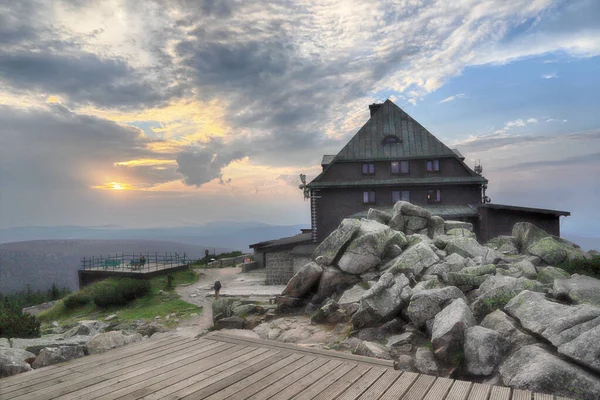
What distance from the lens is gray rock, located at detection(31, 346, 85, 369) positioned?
782 centimetres

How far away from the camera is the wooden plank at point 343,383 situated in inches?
226

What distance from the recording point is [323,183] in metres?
37.5

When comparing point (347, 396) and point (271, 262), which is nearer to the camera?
point (347, 396)

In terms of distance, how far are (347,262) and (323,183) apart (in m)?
19.6

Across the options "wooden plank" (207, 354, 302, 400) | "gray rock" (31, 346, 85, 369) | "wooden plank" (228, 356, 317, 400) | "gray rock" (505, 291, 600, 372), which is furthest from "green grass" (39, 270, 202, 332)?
"gray rock" (505, 291, 600, 372)

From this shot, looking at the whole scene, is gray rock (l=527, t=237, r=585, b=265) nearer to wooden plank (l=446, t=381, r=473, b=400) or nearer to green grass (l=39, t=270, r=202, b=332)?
wooden plank (l=446, t=381, r=473, b=400)

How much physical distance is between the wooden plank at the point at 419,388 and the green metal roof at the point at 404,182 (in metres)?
31.3

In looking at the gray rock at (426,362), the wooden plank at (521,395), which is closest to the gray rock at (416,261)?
the gray rock at (426,362)

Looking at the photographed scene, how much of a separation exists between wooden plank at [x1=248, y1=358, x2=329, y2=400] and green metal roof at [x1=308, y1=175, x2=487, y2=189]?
1199 inches

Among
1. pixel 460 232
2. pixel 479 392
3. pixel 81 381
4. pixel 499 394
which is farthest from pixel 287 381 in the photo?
pixel 460 232

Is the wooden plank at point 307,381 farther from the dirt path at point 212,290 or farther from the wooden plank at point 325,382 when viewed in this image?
the dirt path at point 212,290

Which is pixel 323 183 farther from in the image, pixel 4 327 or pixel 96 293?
pixel 4 327

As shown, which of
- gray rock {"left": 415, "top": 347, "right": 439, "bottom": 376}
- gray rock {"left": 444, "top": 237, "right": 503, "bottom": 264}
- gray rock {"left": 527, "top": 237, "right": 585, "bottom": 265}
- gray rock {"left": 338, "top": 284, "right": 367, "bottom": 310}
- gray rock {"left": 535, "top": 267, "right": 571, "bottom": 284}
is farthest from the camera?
gray rock {"left": 527, "top": 237, "right": 585, "bottom": 265}

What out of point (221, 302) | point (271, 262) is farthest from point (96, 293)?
point (221, 302)
